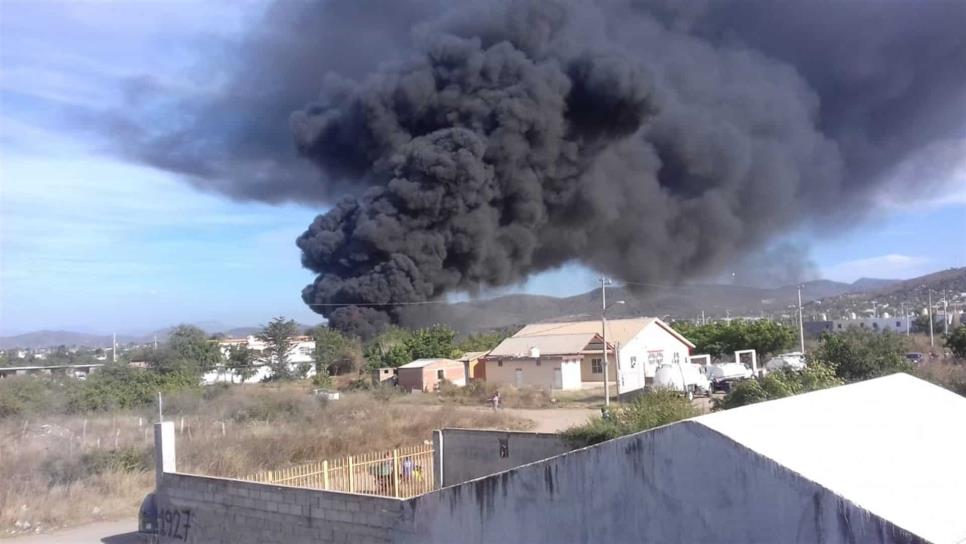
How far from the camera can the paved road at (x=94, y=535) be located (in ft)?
38.3

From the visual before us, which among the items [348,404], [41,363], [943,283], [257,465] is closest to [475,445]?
[257,465]

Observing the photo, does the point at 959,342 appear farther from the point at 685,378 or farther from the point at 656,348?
the point at 656,348

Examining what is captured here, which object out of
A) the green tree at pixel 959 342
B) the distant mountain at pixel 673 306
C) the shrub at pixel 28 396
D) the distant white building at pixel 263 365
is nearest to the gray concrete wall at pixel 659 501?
the shrub at pixel 28 396

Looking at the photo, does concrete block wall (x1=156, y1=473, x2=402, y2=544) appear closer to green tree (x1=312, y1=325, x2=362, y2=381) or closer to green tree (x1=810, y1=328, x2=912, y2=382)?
green tree (x1=810, y1=328, x2=912, y2=382)

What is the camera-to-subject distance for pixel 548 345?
38.9 metres

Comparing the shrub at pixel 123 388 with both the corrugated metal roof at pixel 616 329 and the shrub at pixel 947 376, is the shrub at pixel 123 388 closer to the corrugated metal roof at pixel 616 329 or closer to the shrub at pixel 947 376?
the corrugated metal roof at pixel 616 329

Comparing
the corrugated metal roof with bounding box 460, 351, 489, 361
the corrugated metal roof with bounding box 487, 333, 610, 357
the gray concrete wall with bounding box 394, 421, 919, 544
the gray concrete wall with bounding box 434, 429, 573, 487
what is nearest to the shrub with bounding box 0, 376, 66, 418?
the gray concrete wall with bounding box 434, 429, 573, 487

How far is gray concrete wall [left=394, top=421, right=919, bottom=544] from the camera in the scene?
445 centimetres

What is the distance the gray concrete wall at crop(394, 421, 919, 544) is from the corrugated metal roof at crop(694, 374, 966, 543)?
105 mm

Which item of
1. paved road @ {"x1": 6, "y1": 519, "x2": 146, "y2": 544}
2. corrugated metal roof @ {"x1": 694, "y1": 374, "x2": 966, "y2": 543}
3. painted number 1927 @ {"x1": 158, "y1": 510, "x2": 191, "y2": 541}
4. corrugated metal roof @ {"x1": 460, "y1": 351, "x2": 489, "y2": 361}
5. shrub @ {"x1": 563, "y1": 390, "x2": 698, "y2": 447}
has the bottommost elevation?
paved road @ {"x1": 6, "y1": 519, "x2": 146, "y2": 544}

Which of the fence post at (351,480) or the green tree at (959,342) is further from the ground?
the green tree at (959,342)

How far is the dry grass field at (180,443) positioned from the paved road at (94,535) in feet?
1.43

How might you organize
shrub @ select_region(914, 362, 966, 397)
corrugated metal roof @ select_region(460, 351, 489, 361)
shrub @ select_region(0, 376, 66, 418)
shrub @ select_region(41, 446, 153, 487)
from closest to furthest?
shrub @ select_region(41, 446, 153, 487) < shrub @ select_region(914, 362, 966, 397) < shrub @ select_region(0, 376, 66, 418) < corrugated metal roof @ select_region(460, 351, 489, 361)

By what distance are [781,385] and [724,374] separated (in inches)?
793
